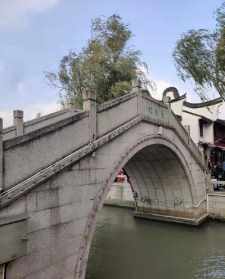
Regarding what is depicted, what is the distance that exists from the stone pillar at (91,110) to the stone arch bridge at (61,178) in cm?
3

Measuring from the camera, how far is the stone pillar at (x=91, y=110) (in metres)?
7.07

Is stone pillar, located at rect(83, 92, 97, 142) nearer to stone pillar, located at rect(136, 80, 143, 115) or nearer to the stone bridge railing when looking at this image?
the stone bridge railing

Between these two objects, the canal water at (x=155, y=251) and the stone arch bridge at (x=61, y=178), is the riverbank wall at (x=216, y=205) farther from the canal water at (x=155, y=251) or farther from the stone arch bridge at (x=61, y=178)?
the stone arch bridge at (x=61, y=178)

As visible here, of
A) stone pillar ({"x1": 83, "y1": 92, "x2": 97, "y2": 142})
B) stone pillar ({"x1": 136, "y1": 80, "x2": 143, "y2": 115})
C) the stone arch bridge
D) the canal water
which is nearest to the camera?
the stone arch bridge

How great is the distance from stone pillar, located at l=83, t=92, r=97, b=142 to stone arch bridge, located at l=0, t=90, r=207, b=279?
1.0 inches

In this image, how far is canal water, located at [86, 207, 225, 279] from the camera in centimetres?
901

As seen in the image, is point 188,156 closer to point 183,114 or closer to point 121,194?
point 121,194

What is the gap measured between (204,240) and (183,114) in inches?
464

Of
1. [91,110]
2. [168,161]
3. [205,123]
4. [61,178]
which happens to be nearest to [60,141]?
[61,178]

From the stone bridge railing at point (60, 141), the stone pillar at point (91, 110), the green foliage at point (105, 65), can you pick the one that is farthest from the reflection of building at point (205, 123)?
the stone pillar at point (91, 110)

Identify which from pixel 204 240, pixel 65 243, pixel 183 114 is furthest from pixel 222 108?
pixel 65 243

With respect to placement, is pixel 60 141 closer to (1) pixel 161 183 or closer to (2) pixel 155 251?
(2) pixel 155 251

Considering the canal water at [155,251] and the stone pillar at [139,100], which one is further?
the stone pillar at [139,100]

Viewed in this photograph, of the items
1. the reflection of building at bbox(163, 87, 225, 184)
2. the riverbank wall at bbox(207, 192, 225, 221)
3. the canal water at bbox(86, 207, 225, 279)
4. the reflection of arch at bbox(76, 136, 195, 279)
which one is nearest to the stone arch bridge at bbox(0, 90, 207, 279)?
the reflection of arch at bbox(76, 136, 195, 279)
